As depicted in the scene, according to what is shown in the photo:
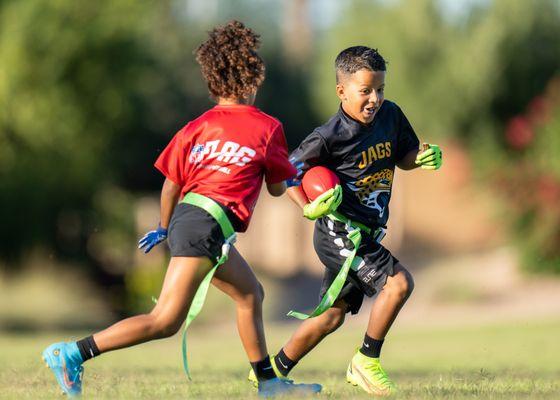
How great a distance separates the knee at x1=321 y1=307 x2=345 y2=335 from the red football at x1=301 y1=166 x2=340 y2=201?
88 centimetres

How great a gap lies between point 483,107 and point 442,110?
3.37ft

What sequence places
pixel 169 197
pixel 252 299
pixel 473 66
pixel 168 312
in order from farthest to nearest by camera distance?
pixel 473 66, pixel 252 299, pixel 169 197, pixel 168 312

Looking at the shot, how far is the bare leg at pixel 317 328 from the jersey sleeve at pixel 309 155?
0.93 m

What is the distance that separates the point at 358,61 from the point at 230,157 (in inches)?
50.3

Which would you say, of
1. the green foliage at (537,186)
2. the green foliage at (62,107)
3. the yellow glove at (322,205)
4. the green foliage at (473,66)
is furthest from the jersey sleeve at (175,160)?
the green foliage at (473,66)

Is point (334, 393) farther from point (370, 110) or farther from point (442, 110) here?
point (442, 110)

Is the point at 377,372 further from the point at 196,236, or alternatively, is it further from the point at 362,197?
the point at 196,236

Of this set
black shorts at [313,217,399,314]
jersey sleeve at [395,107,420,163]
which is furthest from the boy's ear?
black shorts at [313,217,399,314]

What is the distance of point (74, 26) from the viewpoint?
71.1 feet

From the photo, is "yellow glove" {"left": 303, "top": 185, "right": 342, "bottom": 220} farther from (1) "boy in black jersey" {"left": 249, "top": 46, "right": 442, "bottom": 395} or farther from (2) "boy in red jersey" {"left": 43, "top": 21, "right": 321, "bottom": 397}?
(1) "boy in black jersey" {"left": 249, "top": 46, "right": 442, "bottom": 395}

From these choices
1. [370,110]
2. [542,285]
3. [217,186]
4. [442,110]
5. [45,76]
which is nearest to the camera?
[217,186]

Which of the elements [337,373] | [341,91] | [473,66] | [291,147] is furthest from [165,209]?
[291,147]

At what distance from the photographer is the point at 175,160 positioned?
6.70 m

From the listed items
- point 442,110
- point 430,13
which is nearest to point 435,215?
point 442,110
